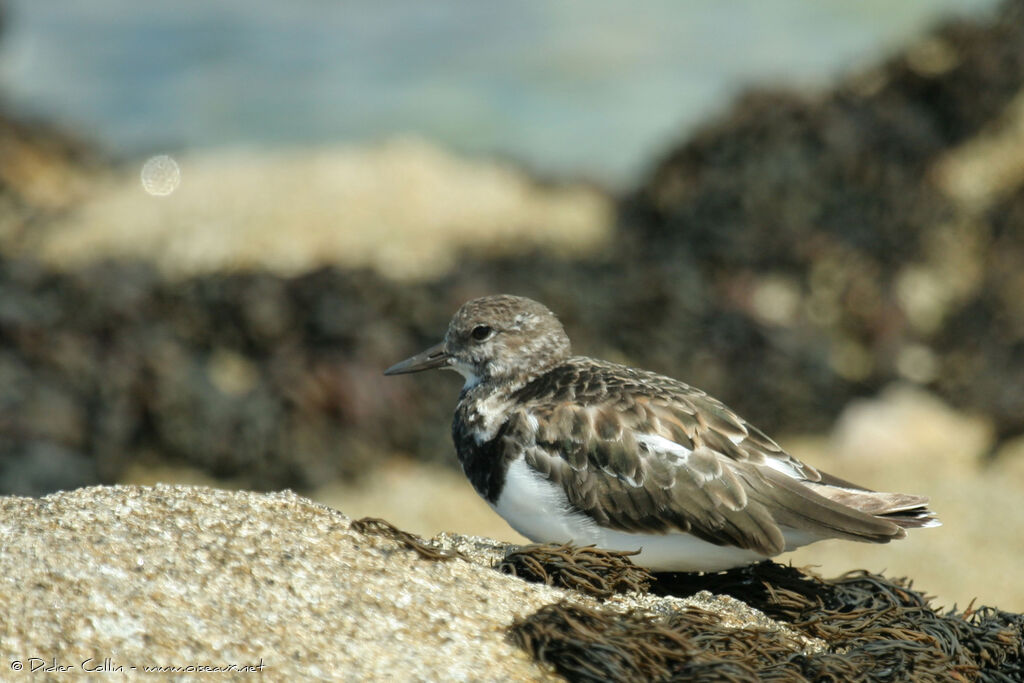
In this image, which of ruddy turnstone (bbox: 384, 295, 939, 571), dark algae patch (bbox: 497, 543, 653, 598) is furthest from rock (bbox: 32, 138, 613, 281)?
dark algae patch (bbox: 497, 543, 653, 598)

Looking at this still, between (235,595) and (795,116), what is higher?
(795,116)

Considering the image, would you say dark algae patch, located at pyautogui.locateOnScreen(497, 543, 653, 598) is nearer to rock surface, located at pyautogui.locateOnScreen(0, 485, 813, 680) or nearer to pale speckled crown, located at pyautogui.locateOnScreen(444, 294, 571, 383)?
rock surface, located at pyautogui.locateOnScreen(0, 485, 813, 680)

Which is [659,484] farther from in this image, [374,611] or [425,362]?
[425,362]

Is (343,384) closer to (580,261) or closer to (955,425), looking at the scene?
(580,261)

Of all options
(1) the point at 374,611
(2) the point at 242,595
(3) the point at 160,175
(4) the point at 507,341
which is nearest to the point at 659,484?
(4) the point at 507,341

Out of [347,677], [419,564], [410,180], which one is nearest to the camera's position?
[347,677]

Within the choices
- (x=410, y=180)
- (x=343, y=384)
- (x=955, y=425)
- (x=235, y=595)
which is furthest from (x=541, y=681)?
(x=410, y=180)
